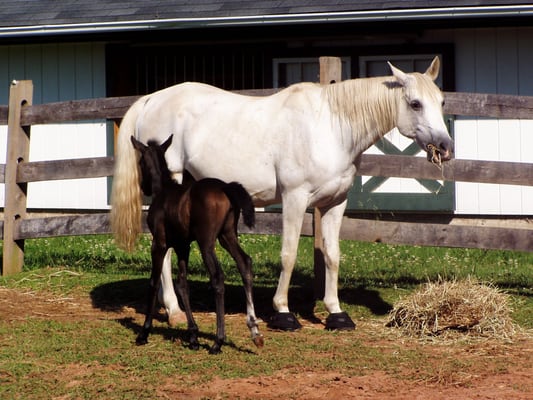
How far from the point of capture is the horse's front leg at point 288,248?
755cm

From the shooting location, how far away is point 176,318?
7941mm

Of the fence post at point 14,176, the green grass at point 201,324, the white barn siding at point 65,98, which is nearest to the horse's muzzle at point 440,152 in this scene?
the green grass at point 201,324

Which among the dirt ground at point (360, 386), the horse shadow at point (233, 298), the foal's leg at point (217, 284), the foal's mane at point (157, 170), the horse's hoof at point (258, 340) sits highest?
the foal's mane at point (157, 170)

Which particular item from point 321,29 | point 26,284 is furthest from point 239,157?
point 321,29

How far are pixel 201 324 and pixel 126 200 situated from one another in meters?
1.23

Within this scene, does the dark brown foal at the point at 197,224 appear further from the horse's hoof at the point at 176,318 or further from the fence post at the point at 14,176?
the fence post at the point at 14,176

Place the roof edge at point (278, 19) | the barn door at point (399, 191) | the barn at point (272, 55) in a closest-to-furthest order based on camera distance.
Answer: the roof edge at point (278, 19) → the barn at point (272, 55) → the barn door at point (399, 191)

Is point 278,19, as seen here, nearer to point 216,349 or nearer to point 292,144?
point 292,144

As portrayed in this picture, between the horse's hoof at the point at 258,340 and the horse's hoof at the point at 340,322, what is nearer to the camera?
the horse's hoof at the point at 258,340

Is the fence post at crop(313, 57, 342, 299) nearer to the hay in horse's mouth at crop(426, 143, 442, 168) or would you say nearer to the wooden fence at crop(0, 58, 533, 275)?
the wooden fence at crop(0, 58, 533, 275)

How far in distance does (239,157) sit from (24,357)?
92.0 inches

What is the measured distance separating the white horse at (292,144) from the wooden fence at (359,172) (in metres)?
1.22

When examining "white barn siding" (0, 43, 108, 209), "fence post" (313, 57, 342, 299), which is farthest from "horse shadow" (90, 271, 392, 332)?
"white barn siding" (0, 43, 108, 209)

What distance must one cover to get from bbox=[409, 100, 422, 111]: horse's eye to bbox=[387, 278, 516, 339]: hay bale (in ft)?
4.55
